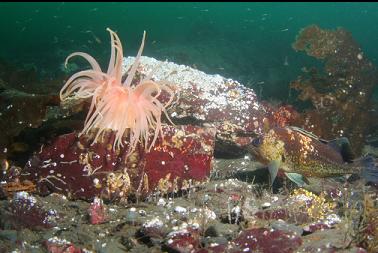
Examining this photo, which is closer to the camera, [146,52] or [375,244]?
[375,244]

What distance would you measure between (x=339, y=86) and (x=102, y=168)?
7.52 m

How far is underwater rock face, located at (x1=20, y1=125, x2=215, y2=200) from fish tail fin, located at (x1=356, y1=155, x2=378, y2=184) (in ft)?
7.65

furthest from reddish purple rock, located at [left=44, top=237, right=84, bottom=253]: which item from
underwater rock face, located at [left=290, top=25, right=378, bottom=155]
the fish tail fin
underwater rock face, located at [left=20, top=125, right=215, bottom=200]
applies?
underwater rock face, located at [left=290, top=25, right=378, bottom=155]

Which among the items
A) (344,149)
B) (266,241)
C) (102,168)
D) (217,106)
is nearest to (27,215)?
(102,168)

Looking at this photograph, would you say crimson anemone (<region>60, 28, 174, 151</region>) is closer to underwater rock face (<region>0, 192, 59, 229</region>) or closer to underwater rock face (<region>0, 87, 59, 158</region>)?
underwater rock face (<region>0, 87, 59, 158</region>)

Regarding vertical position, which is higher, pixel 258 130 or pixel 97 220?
pixel 258 130

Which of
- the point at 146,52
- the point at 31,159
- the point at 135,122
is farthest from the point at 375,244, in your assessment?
the point at 146,52

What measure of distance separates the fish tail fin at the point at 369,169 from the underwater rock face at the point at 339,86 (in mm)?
3357

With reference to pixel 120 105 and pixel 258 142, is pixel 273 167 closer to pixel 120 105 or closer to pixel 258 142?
pixel 258 142

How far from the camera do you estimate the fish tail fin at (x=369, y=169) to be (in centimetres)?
471

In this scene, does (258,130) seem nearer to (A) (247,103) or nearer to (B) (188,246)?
(A) (247,103)

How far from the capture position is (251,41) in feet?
101

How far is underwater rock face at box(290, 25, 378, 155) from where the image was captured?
8773 mm

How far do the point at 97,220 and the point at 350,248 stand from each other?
8.62ft
